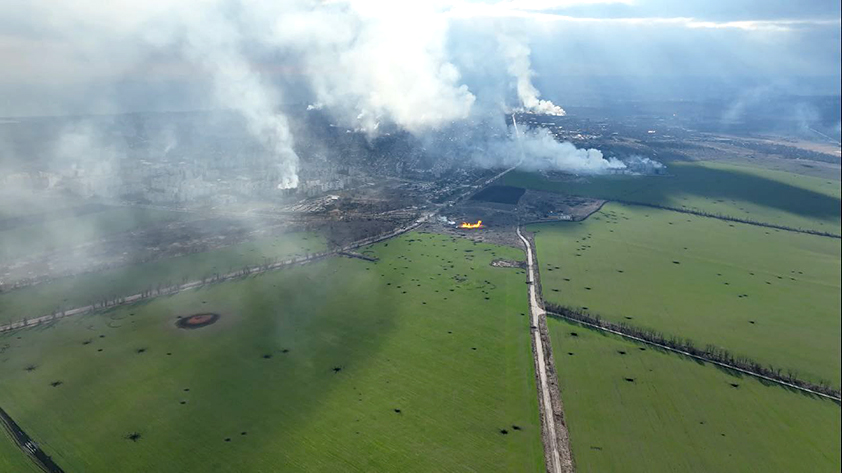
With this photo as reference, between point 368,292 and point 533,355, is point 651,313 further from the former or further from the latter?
point 368,292

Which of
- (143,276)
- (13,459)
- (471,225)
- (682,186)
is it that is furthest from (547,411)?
(682,186)

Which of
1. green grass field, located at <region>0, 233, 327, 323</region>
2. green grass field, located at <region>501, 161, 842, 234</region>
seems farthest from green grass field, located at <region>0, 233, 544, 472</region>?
green grass field, located at <region>501, 161, 842, 234</region>

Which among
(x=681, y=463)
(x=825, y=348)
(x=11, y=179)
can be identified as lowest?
(x=681, y=463)

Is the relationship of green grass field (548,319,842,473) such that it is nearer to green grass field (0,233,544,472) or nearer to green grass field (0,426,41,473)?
green grass field (0,233,544,472)

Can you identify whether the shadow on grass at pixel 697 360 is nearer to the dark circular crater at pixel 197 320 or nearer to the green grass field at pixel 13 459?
the dark circular crater at pixel 197 320

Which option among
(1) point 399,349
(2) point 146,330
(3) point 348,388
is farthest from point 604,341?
(2) point 146,330

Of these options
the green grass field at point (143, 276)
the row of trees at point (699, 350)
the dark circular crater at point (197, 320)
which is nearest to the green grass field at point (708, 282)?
the row of trees at point (699, 350)
